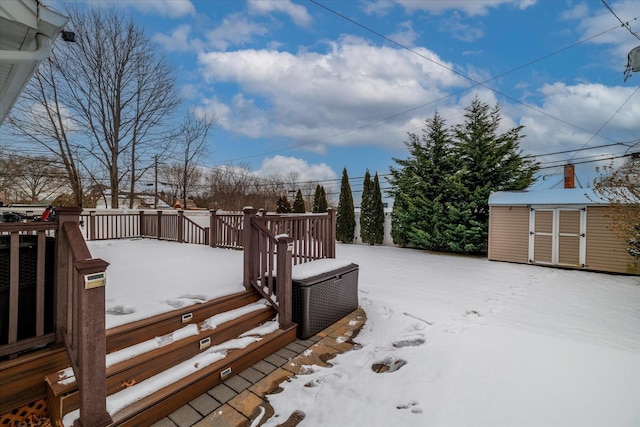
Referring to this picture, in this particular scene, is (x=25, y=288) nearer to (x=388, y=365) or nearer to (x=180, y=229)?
(x=388, y=365)

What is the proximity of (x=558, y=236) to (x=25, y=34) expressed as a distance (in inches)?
398

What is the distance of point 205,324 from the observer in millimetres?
2729

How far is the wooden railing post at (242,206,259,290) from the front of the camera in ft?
11.3

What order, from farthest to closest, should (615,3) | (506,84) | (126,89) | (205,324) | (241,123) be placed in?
(241,123), (126,89), (506,84), (615,3), (205,324)

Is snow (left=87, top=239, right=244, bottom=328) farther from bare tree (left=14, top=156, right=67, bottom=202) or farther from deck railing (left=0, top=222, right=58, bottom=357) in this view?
bare tree (left=14, top=156, right=67, bottom=202)

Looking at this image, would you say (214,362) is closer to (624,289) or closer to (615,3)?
(624,289)

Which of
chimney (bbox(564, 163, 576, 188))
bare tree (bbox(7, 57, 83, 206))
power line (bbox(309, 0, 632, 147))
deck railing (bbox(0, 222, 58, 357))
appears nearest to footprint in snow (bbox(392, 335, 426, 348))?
deck railing (bbox(0, 222, 58, 357))

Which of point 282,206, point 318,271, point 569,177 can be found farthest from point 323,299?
point 282,206

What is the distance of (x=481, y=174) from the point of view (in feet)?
29.5

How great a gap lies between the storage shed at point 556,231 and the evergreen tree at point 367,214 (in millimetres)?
4617

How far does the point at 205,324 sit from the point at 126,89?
12.8 meters

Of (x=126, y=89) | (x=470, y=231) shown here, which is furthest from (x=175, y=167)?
(x=470, y=231)

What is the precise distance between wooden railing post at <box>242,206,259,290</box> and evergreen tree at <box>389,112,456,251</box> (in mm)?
7597

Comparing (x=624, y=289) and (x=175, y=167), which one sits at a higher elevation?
(x=175, y=167)
